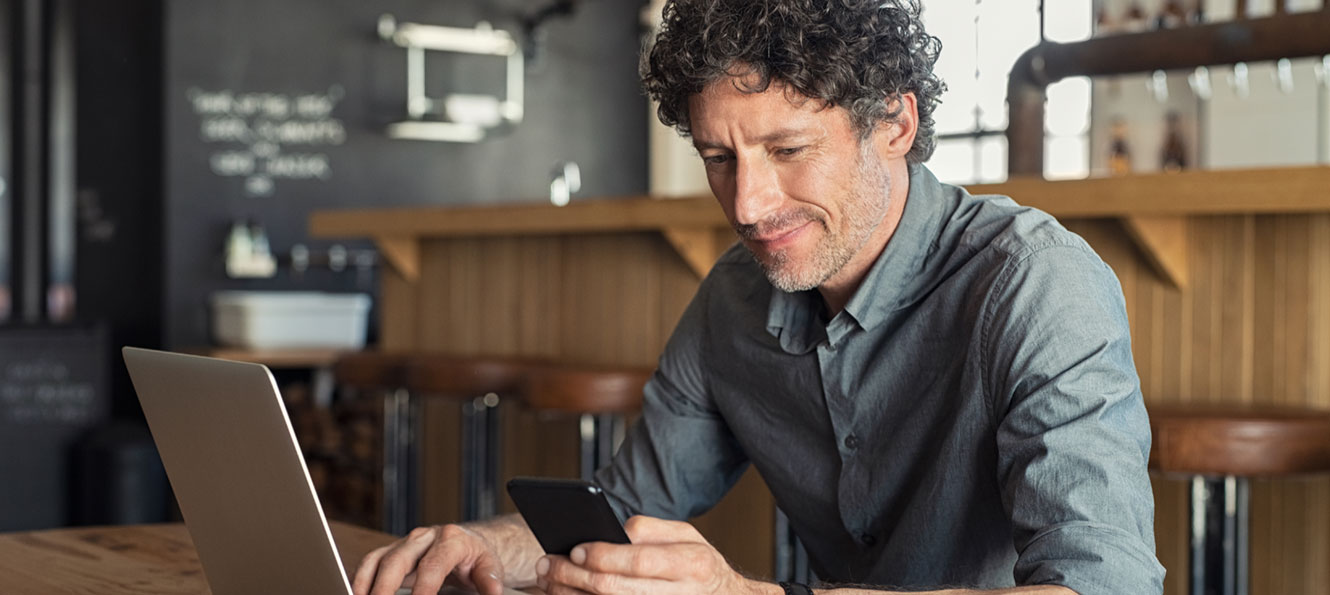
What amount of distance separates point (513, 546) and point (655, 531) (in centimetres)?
47

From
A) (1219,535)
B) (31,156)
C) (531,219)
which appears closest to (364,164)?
(31,156)

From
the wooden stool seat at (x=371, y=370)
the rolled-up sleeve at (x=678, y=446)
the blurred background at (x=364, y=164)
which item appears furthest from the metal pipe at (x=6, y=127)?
the rolled-up sleeve at (x=678, y=446)

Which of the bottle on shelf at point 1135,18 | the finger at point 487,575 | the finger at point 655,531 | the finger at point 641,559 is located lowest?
the finger at point 487,575

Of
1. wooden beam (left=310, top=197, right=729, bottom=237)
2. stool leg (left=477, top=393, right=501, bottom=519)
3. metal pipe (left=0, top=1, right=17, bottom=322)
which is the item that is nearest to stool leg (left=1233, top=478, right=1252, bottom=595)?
wooden beam (left=310, top=197, right=729, bottom=237)

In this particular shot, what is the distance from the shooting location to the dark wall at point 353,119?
5.34m

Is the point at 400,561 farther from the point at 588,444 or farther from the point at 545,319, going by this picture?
the point at 545,319

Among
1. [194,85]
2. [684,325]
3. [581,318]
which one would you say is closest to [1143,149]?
[581,318]

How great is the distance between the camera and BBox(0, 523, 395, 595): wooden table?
4.25ft

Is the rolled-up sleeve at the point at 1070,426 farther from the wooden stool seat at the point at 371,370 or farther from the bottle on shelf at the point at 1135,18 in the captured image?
the bottle on shelf at the point at 1135,18

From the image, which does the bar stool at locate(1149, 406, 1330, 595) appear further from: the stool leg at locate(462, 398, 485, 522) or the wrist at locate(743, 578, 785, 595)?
the stool leg at locate(462, 398, 485, 522)

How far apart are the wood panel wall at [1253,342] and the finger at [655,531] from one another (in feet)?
5.10

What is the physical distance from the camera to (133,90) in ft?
18.5

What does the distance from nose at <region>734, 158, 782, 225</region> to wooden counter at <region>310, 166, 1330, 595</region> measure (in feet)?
3.51

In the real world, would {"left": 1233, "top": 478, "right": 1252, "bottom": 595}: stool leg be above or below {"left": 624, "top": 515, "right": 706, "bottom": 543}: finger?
below
